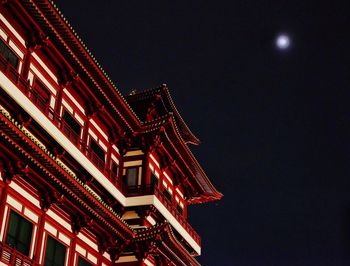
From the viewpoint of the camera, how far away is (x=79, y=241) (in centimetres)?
2820

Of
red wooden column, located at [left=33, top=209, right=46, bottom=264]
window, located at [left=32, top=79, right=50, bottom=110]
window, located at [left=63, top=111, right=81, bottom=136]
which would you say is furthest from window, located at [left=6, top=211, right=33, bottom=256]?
window, located at [left=63, top=111, right=81, bottom=136]

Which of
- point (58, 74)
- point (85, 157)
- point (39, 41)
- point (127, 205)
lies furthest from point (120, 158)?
point (39, 41)

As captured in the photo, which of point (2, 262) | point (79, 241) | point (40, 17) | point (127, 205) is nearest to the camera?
point (2, 262)

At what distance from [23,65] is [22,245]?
892 centimetres

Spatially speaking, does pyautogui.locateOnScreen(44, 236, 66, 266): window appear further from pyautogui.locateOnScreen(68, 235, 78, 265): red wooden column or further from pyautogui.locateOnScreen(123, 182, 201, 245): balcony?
pyautogui.locateOnScreen(123, 182, 201, 245): balcony

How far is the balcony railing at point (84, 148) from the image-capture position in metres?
24.7

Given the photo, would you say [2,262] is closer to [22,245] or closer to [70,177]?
[22,245]

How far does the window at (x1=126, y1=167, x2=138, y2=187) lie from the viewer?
36.8m

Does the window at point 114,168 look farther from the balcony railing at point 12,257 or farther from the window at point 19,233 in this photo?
the balcony railing at point 12,257

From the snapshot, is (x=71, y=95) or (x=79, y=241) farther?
(x=71, y=95)

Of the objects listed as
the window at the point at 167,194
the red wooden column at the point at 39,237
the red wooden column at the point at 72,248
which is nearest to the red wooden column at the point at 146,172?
the window at the point at 167,194

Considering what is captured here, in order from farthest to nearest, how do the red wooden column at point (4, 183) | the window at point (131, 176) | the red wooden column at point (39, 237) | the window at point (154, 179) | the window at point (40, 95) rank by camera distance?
the window at point (154, 179), the window at point (131, 176), the window at point (40, 95), the red wooden column at point (39, 237), the red wooden column at point (4, 183)

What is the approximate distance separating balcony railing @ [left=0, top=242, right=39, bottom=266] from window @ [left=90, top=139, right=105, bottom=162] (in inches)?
423

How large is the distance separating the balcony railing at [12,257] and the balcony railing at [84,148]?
7.42 m
